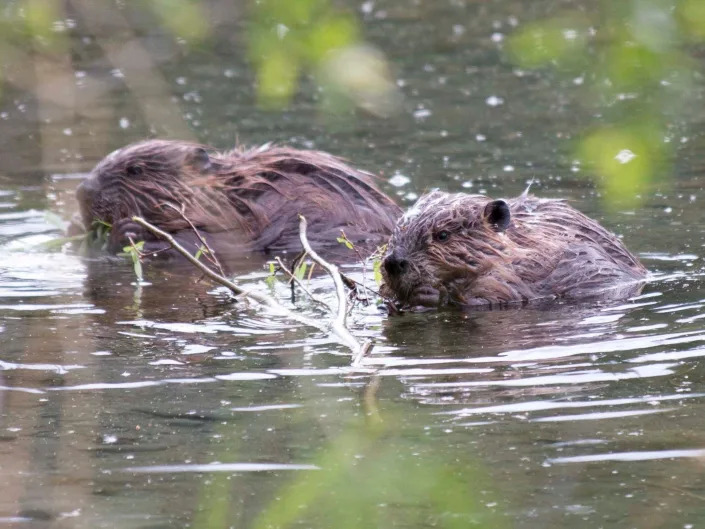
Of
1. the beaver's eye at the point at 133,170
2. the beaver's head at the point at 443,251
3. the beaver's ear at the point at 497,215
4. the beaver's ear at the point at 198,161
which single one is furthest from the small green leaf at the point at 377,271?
the beaver's eye at the point at 133,170

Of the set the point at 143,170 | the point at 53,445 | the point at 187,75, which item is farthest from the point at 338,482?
the point at 187,75

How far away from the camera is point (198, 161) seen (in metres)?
7.29

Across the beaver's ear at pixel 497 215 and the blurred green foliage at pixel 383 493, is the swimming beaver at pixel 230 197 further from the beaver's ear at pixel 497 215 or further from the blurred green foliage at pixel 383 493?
the blurred green foliage at pixel 383 493

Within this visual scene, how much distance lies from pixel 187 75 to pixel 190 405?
26.0 ft

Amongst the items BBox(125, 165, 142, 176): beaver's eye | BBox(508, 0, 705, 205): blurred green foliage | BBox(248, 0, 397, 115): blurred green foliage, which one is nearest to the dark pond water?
BBox(125, 165, 142, 176): beaver's eye

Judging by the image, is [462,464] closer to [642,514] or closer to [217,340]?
[642,514]

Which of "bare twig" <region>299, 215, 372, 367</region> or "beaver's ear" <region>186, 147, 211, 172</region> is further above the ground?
"beaver's ear" <region>186, 147, 211, 172</region>

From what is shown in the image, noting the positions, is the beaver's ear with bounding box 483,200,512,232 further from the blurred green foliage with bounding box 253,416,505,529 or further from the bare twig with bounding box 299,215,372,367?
the blurred green foliage with bounding box 253,416,505,529

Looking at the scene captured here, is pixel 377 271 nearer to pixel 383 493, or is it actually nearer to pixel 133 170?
pixel 133 170

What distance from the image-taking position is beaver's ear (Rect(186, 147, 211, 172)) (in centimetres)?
727

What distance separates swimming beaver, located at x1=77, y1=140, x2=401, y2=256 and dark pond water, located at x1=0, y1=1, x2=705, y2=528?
40cm

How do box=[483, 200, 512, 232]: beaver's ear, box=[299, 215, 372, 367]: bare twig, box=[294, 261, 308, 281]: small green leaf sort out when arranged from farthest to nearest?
box=[294, 261, 308, 281]: small green leaf < box=[483, 200, 512, 232]: beaver's ear < box=[299, 215, 372, 367]: bare twig

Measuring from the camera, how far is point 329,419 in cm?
389

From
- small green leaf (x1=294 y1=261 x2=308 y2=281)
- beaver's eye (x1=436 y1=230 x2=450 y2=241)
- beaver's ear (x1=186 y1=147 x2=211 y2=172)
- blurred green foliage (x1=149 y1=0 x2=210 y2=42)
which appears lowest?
small green leaf (x1=294 y1=261 x2=308 y2=281)
